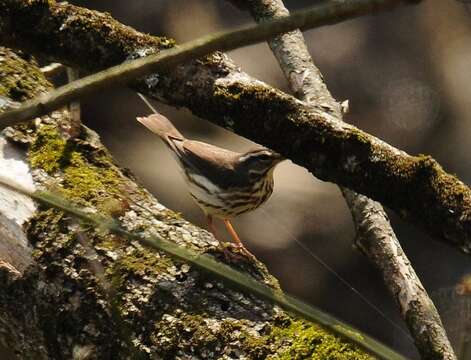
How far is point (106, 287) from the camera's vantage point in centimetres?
305

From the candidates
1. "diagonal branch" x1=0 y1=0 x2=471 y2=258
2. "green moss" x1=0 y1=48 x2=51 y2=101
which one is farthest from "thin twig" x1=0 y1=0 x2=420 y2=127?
"green moss" x1=0 y1=48 x2=51 y2=101

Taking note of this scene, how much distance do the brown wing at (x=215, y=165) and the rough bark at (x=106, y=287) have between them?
3.50ft

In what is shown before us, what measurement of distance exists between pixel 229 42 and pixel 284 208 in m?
5.46

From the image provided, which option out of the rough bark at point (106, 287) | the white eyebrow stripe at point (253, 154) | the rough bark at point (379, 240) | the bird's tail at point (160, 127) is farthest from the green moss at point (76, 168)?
the bird's tail at point (160, 127)

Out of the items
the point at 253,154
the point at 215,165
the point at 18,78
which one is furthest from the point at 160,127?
the point at 18,78

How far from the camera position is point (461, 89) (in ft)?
24.5

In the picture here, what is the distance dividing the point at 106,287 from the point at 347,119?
4201 millimetres

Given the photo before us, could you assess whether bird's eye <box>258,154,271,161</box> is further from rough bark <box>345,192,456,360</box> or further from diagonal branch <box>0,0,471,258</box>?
diagonal branch <box>0,0,471,258</box>

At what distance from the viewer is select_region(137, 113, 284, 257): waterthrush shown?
4.91m

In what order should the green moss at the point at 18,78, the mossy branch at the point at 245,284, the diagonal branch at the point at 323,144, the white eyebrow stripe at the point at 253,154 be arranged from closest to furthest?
the mossy branch at the point at 245,284 < the diagonal branch at the point at 323,144 < the green moss at the point at 18,78 < the white eyebrow stripe at the point at 253,154

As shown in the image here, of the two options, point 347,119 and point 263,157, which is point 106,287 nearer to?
point 263,157

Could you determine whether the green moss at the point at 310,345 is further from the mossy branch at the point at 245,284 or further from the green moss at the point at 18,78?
the green moss at the point at 18,78

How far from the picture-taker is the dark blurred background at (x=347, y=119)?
682cm

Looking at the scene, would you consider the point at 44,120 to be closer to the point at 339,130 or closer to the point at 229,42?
the point at 339,130
